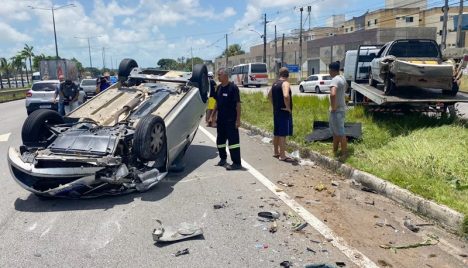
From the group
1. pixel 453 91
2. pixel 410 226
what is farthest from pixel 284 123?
pixel 453 91

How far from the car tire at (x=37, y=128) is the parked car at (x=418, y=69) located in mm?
7414

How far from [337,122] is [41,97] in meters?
14.1

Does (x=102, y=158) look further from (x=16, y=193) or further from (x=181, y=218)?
(x=16, y=193)

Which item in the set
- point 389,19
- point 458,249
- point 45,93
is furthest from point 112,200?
point 389,19

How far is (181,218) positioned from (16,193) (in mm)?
2857

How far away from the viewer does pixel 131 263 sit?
397 centimetres

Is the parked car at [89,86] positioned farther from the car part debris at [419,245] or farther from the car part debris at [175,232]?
the car part debris at [419,245]

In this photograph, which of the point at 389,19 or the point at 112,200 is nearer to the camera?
the point at 112,200

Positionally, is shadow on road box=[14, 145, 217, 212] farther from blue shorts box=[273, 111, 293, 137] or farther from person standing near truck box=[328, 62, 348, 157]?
person standing near truck box=[328, 62, 348, 157]

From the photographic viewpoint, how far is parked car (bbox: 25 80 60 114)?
17414 mm

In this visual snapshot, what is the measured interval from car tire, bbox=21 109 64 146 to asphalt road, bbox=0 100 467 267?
788mm

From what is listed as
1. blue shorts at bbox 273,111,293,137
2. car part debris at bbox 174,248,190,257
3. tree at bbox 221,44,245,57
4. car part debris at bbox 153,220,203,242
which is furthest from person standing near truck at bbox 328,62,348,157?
tree at bbox 221,44,245,57

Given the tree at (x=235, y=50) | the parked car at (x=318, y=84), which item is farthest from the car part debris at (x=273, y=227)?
the tree at (x=235, y=50)

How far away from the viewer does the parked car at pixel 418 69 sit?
9.77m
